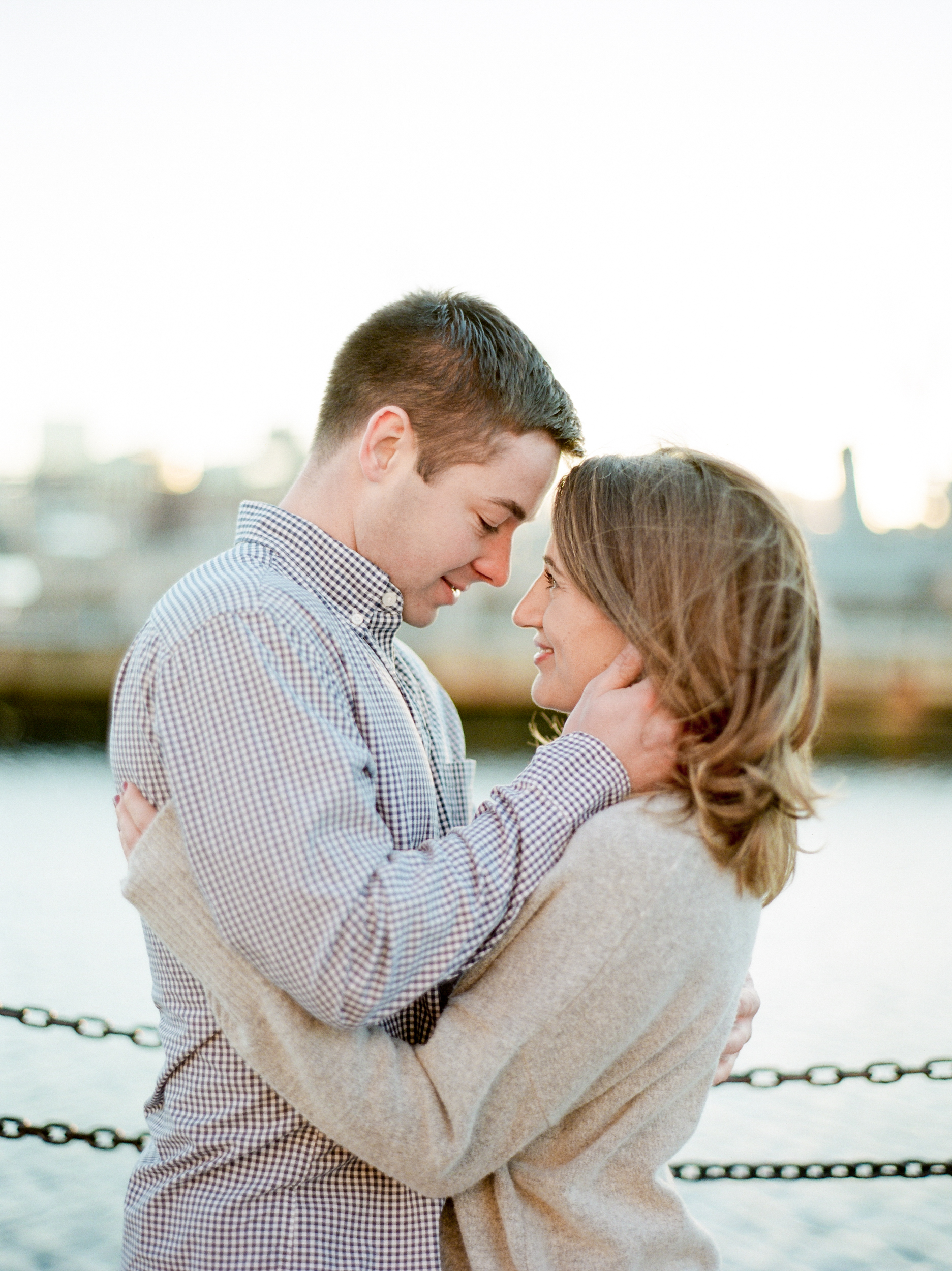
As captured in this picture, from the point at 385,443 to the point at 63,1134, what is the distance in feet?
5.28

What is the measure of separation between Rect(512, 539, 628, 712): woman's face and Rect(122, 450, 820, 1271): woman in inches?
3.7

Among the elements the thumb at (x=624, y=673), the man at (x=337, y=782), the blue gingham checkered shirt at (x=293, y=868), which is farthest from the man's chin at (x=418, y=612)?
the thumb at (x=624, y=673)

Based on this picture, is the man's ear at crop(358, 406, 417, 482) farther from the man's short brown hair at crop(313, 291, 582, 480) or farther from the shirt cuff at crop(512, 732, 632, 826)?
the shirt cuff at crop(512, 732, 632, 826)

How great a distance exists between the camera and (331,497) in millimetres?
1884

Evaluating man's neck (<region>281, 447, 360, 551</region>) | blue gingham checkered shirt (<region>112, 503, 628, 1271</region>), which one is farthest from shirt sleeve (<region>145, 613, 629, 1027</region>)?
man's neck (<region>281, 447, 360, 551</region>)

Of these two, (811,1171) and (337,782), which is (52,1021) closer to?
(337,782)

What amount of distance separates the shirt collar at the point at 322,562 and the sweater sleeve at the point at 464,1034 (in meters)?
0.50

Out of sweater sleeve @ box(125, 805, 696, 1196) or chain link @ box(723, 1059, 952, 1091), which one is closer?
sweater sleeve @ box(125, 805, 696, 1196)

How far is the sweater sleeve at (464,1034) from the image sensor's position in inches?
53.5

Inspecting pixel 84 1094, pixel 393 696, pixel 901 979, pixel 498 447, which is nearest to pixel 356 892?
pixel 393 696

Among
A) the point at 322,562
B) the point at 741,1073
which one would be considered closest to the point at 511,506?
the point at 322,562

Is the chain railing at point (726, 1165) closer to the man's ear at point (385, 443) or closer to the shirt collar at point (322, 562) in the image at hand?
the shirt collar at point (322, 562)

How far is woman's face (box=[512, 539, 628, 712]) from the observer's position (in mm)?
1868

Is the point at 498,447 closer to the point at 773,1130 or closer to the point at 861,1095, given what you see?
the point at 773,1130
